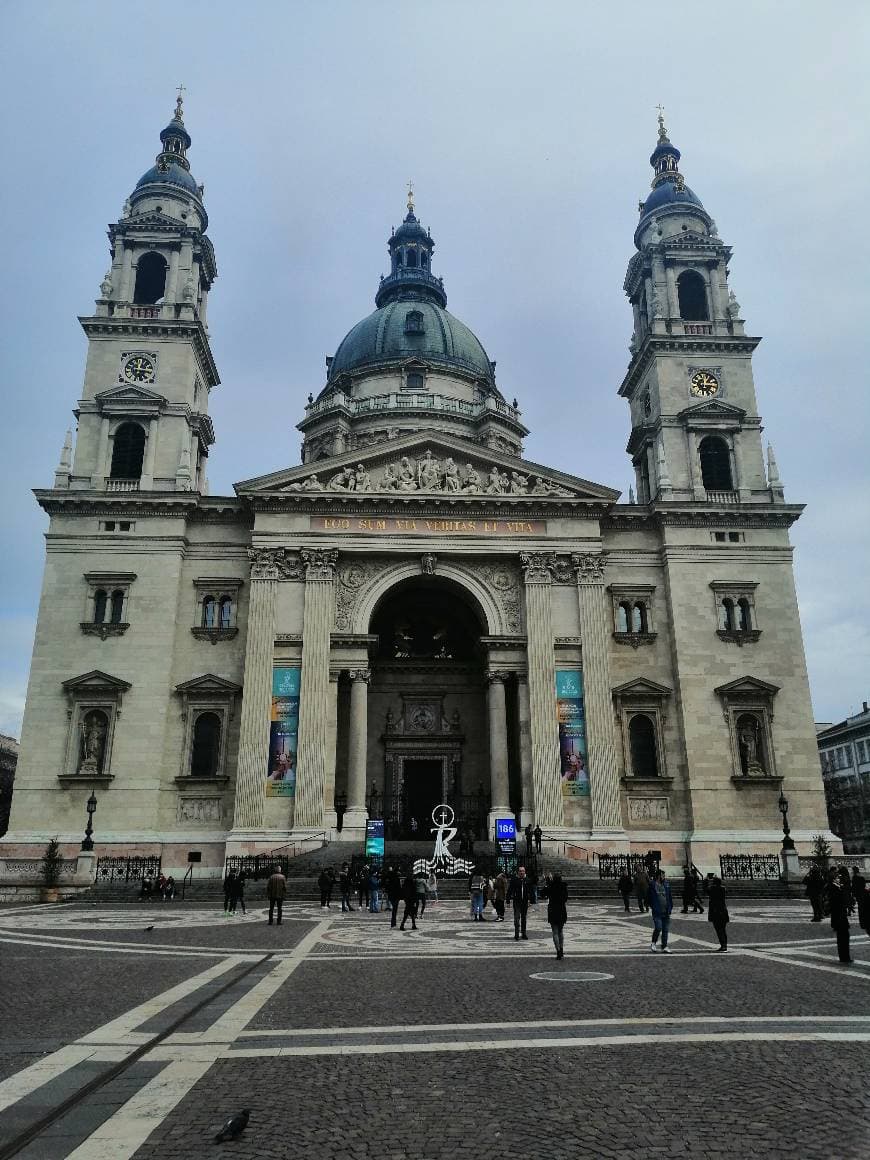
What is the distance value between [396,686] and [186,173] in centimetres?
3257

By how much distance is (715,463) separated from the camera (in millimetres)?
46625

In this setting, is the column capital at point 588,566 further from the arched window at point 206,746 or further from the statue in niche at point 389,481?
the arched window at point 206,746

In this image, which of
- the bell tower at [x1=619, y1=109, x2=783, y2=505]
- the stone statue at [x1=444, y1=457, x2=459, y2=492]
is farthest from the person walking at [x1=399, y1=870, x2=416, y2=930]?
the bell tower at [x1=619, y1=109, x2=783, y2=505]

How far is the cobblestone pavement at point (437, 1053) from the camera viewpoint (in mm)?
5820

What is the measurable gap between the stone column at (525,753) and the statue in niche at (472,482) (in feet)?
30.1

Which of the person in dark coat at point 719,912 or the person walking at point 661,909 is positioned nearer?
the person in dark coat at point 719,912

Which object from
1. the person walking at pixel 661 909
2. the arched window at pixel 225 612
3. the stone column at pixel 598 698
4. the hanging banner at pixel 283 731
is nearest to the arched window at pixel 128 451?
the arched window at pixel 225 612

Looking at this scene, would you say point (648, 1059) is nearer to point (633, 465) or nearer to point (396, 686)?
point (396, 686)

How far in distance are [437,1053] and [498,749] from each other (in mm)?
32075

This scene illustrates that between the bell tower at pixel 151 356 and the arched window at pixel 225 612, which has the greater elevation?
the bell tower at pixel 151 356

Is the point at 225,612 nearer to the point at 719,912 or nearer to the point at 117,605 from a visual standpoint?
the point at 117,605

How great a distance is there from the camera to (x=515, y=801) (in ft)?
140

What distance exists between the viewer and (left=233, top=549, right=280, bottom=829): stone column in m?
37.5

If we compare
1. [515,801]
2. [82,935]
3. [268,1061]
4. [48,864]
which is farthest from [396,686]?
[268,1061]
